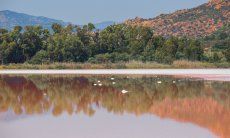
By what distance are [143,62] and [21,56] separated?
972cm

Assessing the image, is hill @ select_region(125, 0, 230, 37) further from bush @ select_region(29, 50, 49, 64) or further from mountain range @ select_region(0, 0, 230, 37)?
bush @ select_region(29, 50, 49, 64)

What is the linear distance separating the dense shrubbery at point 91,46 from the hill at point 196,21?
2826 cm

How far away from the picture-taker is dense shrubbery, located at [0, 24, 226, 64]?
33.1m

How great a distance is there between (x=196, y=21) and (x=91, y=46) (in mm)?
34719

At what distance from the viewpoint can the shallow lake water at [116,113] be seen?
763 centimetres

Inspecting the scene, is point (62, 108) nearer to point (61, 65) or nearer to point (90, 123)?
point (90, 123)

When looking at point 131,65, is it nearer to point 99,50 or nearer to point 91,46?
point 99,50

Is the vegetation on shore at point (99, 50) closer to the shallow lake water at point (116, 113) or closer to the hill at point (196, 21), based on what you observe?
the shallow lake water at point (116, 113)

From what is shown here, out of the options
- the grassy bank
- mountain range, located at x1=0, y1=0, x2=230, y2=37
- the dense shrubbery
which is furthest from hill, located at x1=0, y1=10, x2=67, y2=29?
the grassy bank

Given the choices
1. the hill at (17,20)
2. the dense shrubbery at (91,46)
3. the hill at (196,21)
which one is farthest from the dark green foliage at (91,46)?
the hill at (17,20)

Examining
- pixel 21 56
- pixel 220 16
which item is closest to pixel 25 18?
pixel 220 16

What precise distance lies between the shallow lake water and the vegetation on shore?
17073 mm

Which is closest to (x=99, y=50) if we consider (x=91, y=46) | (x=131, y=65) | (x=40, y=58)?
(x=91, y=46)

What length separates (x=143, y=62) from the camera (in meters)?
32.1
